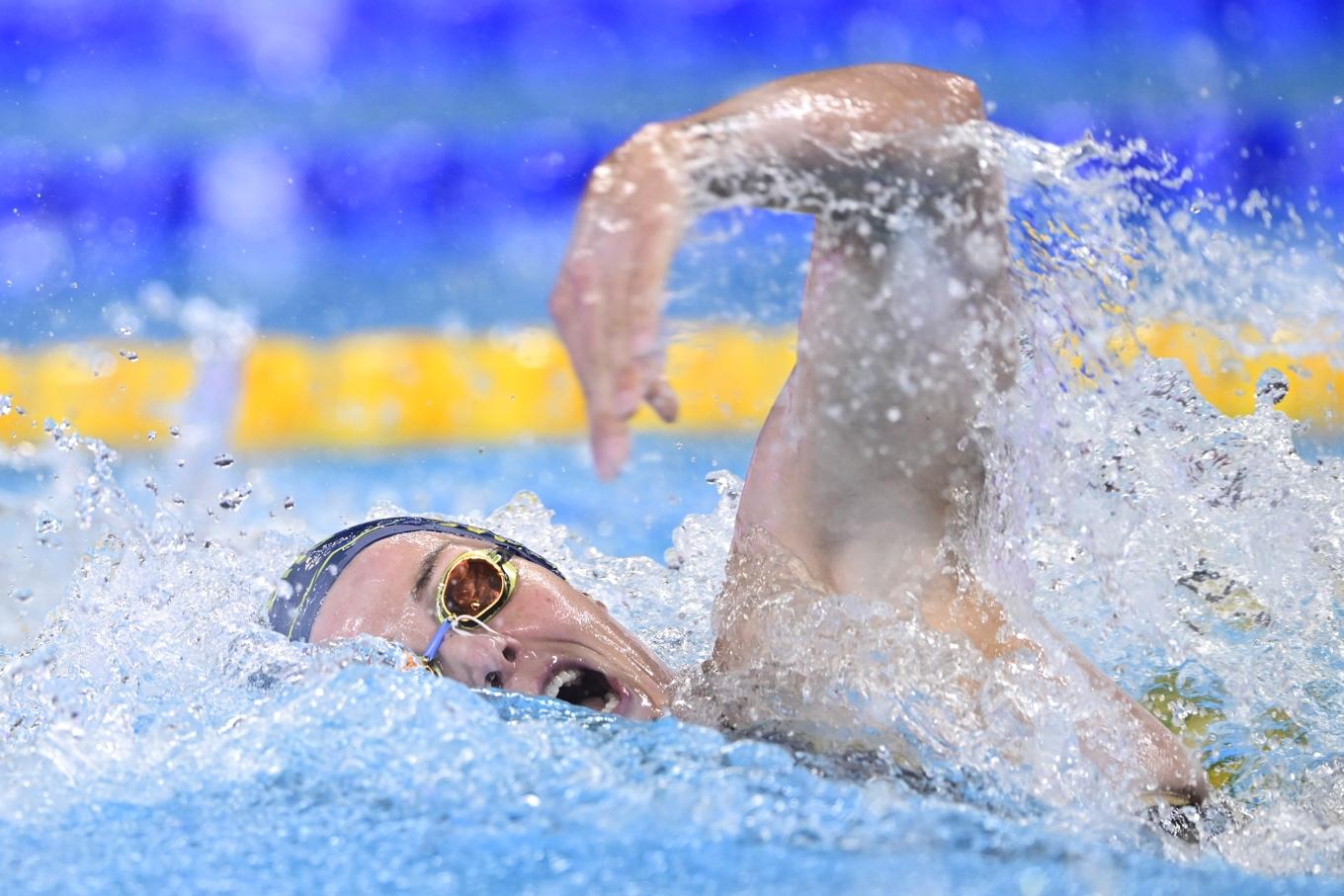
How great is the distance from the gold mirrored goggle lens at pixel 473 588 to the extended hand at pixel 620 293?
0.55 m

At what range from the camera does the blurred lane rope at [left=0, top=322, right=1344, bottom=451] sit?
296 centimetres

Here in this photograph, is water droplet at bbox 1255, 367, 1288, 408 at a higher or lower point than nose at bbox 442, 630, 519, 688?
higher

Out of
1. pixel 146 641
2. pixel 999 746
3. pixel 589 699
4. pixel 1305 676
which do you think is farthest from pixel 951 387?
pixel 146 641

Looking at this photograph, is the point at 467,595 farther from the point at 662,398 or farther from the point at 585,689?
the point at 662,398

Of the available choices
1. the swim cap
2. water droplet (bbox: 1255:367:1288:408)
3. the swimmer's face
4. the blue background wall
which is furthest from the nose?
the blue background wall

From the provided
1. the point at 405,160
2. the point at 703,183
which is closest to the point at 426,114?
the point at 405,160

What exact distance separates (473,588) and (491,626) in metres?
0.04

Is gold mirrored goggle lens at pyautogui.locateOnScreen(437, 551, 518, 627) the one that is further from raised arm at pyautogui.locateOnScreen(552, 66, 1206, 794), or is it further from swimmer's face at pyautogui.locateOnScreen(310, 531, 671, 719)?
raised arm at pyautogui.locateOnScreen(552, 66, 1206, 794)

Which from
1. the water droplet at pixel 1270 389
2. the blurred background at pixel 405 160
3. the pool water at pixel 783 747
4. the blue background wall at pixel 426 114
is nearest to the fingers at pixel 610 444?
the pool water at pixel 783 747

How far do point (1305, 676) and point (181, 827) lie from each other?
1.05 m

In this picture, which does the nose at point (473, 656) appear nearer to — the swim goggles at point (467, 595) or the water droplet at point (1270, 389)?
the swim goggles at point (467, 595)

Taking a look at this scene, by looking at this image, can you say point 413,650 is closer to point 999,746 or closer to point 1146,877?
point 999,746

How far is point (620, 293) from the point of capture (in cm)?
76

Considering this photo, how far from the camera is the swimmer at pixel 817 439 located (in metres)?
0.79
